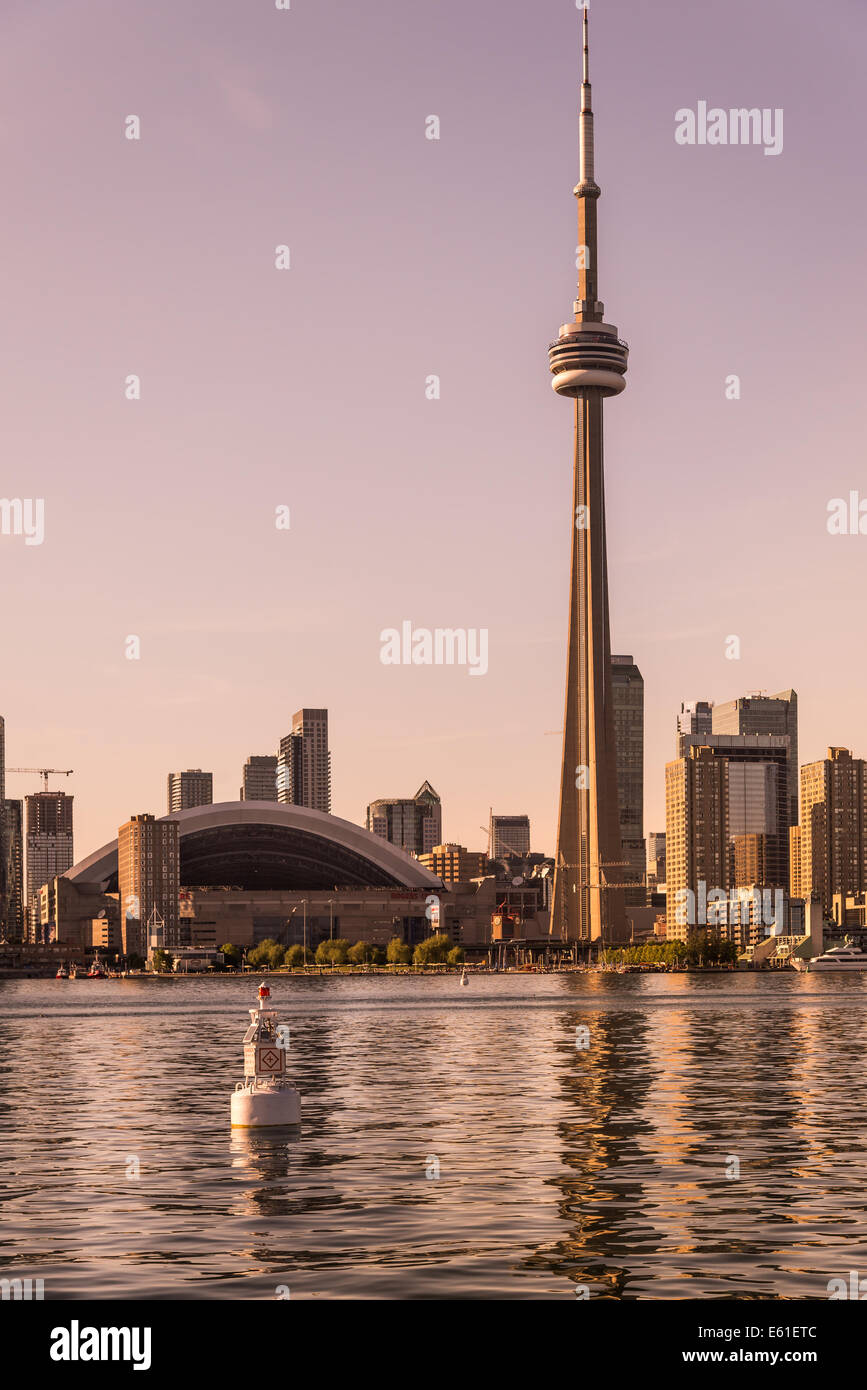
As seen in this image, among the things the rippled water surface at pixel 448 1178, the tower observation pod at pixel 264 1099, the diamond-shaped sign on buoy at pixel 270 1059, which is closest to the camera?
the rippled water surface at pixel 448 1178

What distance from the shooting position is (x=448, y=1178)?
40.1 meters

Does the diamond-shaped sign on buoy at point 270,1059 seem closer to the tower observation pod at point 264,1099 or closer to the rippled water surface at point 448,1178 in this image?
the tower observation pod at point 264,1099

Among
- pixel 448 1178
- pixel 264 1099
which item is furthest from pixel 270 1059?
pixel 448 1178

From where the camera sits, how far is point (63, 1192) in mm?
39000

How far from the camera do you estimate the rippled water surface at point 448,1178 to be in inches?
1113

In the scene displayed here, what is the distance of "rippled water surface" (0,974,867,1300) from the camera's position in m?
28.3

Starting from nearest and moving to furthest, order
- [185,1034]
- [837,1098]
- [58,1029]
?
[837,1098], [185,1034], [58,1029]

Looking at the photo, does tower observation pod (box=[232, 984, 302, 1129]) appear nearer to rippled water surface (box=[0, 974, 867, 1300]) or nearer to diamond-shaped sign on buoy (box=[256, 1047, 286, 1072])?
diamond-shaped sign on buoy (box=[256, 1047, 286, 1072])

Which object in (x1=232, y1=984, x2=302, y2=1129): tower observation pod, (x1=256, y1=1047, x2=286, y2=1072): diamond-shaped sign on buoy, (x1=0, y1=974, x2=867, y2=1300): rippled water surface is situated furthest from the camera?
(x1=256, y1=1047, x2=286, y2=1072): diamond-shaped sign on buoy

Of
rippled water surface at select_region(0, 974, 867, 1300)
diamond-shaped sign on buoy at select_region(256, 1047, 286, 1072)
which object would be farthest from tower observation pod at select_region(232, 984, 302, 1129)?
rippled water surface at select_region(0, 974, 867, 1300)

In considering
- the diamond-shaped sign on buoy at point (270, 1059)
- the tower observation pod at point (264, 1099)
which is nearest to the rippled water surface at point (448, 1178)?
the tower observation pod at point (264, 1099)
